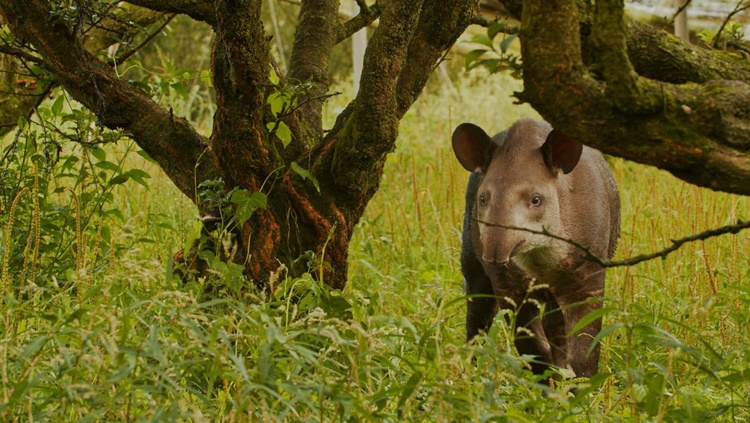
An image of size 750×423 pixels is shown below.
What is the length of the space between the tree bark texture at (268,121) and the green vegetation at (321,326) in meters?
0.20

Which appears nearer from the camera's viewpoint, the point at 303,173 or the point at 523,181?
the point at 303,173

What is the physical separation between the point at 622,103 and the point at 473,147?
230 centimetres

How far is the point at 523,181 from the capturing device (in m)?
4.70

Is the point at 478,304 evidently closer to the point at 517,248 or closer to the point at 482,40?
the point at 517,248

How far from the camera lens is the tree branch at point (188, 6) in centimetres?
451

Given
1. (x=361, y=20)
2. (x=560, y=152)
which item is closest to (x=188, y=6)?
(x=361, y=20)

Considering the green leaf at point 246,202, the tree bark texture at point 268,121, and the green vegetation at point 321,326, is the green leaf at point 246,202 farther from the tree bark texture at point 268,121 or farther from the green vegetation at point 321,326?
the green vegetation at point 321,326

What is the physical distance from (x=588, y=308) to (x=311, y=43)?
1.87 meters

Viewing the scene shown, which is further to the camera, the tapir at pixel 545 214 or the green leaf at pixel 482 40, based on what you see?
the tapir at pixel 545 214

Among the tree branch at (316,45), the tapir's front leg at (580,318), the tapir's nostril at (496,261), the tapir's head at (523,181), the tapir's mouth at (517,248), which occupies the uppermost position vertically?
the tree branch at (316,45)

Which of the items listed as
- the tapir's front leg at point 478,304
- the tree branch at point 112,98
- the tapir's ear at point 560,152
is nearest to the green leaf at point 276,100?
the tree branch at point 112,98

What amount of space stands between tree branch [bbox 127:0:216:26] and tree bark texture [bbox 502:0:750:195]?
7.05ft

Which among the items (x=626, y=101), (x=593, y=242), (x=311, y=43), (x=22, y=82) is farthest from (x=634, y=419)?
(x=22, y=82)

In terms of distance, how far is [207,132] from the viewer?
1160 centimetres
